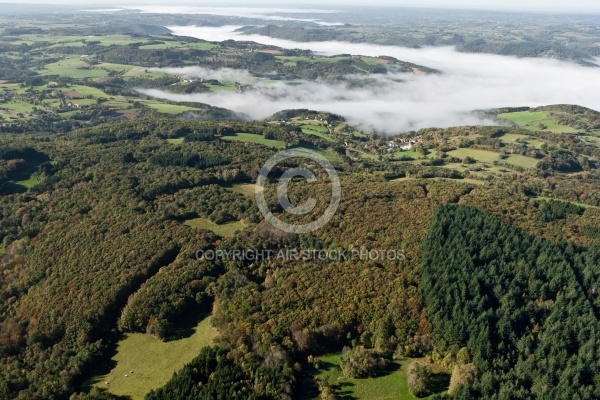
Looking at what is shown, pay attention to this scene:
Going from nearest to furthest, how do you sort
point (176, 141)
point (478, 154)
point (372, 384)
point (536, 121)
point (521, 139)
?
point (372, 384), point (176, 141), point (478, 154), point (521, 139), point (536, 121)

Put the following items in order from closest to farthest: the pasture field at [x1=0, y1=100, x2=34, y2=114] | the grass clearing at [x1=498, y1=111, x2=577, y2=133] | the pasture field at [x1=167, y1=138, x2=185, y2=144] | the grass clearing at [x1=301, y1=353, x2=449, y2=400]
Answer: the grass clearing at [x1=301, y1=353, x2=449, y2=400]
the pasture field at [x1=167, y1=138, x2=185, y2=144]
the grass clearing at [x1=498, y1=111, x2=577, y2=133]
the pasture field at [x1=0, y1=100, x2=34, y2=114]

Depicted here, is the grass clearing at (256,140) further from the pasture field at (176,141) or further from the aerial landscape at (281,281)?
the aerial landscape at (281,281)

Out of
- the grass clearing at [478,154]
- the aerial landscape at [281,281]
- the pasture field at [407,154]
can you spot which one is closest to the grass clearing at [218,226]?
the aerial landscape at [281,281]

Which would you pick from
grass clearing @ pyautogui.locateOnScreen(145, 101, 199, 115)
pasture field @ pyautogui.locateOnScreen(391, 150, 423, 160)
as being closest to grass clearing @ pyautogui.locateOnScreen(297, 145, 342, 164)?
pasture field @ pyautogui.locateOnScreen(391, 150, 423, 160)

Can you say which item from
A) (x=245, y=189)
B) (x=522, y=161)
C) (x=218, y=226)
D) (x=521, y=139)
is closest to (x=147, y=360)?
(x=218, y=226)

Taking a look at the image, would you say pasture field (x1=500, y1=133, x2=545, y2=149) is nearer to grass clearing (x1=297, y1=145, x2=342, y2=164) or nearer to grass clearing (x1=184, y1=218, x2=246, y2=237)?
grass clearing (x1=297, y1=145, x2=342, y2=164)

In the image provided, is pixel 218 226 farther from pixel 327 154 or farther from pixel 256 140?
pixel 327 154
